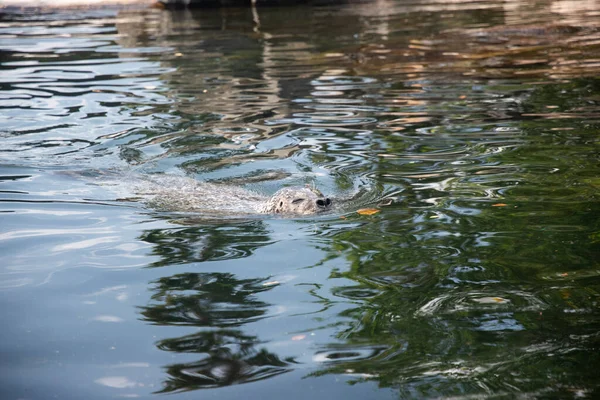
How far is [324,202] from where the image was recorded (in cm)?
728

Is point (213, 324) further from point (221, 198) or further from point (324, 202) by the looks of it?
point (221, 198)

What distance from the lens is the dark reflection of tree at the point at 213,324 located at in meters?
4.23

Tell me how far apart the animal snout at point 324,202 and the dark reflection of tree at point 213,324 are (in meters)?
1.81

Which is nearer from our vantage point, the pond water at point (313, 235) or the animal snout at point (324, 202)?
the pond water at point (313, 235)

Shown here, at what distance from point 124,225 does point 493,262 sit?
11.3 ft

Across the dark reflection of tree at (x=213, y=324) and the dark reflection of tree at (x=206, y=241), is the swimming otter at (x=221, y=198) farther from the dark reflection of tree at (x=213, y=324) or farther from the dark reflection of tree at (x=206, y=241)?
the dark reflection of tree at (x=213, y=324)

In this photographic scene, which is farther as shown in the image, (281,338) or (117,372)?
(281,338)

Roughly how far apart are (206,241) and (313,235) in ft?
3.12

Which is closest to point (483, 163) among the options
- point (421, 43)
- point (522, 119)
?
point (522, 119)

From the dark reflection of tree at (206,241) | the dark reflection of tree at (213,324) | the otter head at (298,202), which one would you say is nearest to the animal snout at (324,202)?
the otter head at (298,202)

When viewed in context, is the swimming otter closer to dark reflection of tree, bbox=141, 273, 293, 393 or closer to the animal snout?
the animal snout

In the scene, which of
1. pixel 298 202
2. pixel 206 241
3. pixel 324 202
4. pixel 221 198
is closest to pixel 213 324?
pixel 206 241

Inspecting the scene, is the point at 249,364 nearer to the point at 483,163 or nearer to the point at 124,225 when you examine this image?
the point at 124,225

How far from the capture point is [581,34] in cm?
1720
